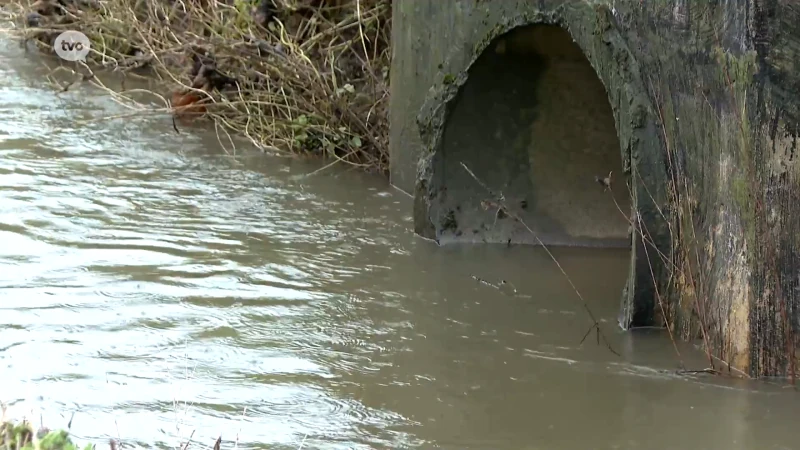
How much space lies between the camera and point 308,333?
475 centimetres

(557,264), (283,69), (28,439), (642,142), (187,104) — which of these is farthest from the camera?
A: (187,104)

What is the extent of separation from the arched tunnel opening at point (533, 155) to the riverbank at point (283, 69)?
138 cm

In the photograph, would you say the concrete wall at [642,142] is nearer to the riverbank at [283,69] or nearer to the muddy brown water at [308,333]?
the muddy brown water at [308,333]

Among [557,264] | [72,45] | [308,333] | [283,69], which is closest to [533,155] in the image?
[557,264]

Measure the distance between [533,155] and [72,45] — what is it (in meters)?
6.21

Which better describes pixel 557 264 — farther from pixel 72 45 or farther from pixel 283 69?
pixel 72 45

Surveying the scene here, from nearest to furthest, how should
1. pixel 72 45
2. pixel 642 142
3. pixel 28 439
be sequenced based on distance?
pixel 28 439, pixel 642 142, pixel 72 45

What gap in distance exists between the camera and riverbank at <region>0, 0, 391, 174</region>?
7.92m

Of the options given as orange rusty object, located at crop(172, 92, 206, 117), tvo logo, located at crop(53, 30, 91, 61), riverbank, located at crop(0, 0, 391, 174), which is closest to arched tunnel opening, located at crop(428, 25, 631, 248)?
riverbank, located at crop(0, 0, 391, 174)

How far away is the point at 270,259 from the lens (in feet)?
19.0

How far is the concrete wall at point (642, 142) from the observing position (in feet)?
13.4

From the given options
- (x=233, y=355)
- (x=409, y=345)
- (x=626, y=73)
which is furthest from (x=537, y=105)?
(x=233, y=355)

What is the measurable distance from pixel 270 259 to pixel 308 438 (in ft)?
7.06

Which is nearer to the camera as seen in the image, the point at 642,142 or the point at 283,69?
the point at 642,142
